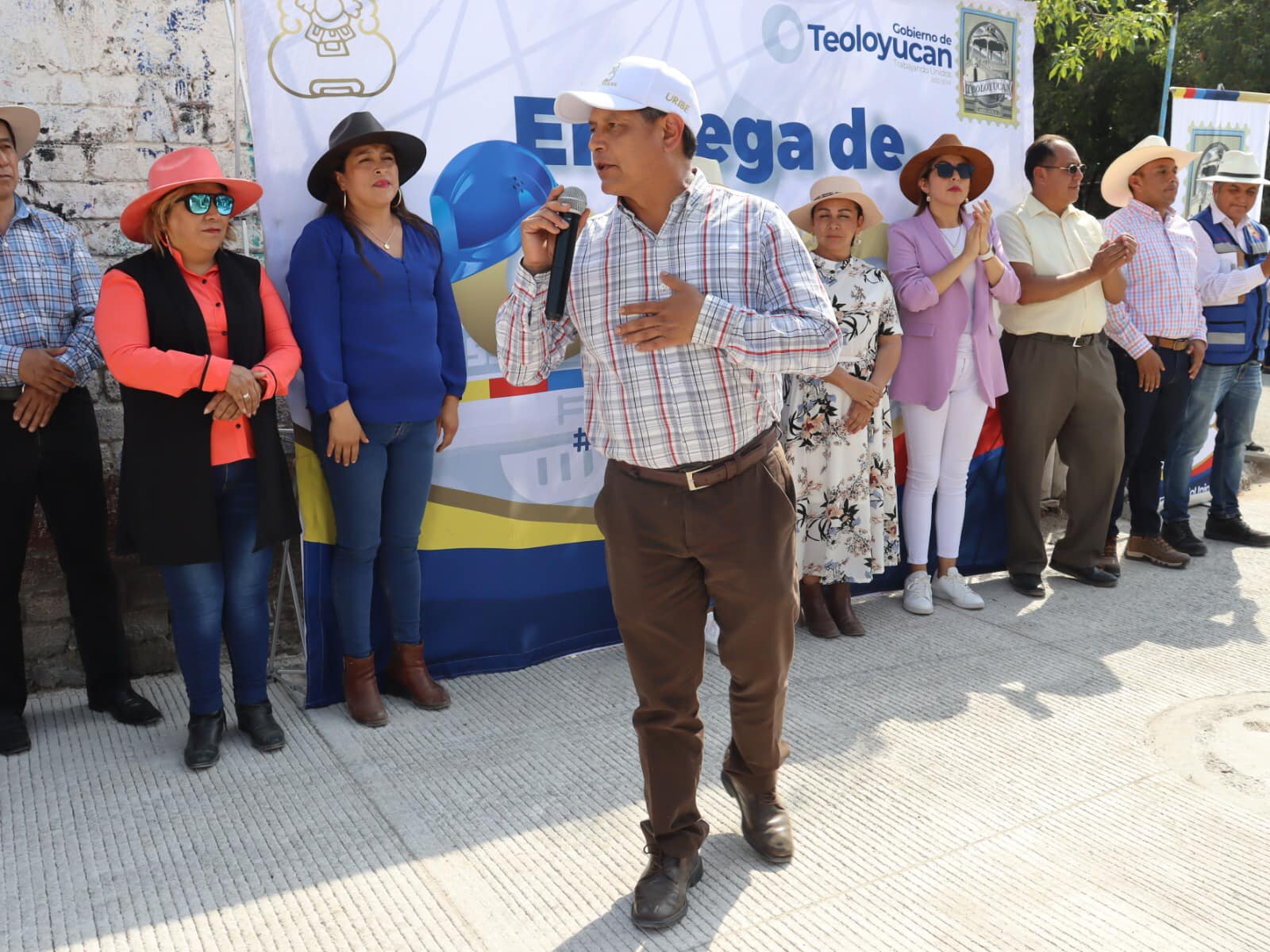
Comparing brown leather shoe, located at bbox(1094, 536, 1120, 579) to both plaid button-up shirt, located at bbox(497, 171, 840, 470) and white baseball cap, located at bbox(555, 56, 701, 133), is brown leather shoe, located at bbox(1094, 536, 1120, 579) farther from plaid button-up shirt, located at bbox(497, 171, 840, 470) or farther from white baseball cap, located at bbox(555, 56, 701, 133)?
white baseball cap, located at bbox(555, 56, 701, 133)

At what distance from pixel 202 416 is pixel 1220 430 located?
516cm

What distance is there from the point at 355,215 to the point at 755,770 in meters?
2.20

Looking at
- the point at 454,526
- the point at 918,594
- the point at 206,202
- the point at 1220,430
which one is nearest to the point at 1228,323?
the point at 1220,430

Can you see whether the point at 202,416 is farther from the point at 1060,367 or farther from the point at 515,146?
the point at 1060,367

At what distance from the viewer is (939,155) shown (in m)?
4.63

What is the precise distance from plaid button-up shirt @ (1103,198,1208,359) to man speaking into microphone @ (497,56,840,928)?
3.25 m

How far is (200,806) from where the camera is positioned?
3.13 m

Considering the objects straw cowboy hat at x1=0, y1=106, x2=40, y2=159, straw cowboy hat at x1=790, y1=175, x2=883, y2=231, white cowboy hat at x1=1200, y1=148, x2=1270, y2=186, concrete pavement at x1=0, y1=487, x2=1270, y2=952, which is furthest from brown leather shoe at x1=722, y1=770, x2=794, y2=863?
white cowboy hat at x1=1200, y1=148, x2=1270, y2=186

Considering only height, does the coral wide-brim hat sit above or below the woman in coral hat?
above

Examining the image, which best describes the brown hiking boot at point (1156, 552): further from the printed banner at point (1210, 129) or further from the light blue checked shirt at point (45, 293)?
the light blue checked shirt at point (45, 293)

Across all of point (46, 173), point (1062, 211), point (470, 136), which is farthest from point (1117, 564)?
point (46, 173)

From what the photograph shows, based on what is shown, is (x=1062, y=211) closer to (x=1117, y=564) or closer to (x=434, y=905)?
(x=1117, y=564)

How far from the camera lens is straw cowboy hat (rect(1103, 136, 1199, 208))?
5.13 meters

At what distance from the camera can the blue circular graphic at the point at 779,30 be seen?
448 cm
